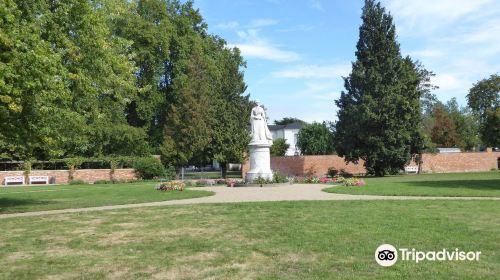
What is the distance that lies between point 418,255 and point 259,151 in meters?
20.2

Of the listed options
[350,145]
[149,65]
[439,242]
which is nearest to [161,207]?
[439,242]

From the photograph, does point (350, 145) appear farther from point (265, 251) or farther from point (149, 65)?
point (265, 251)

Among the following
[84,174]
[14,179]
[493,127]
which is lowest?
[14,179]

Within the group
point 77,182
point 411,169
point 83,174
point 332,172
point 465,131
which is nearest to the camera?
point 77,182

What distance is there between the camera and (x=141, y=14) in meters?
49.7

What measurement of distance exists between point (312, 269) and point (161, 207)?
9.13 m

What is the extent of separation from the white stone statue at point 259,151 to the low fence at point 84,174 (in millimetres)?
18406

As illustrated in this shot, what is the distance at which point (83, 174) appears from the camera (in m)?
42.1

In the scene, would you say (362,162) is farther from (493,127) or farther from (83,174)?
(83,174)

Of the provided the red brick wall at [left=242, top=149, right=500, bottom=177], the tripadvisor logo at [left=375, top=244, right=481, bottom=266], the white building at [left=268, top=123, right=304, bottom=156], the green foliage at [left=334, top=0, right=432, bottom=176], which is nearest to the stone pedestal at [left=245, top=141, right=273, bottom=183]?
the green foliage at [left=334, top=0, right=432, bottom=176]

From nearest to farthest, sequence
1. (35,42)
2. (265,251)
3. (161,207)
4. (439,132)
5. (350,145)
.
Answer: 1. (265,251)
2. (35,42)
3. (161,207)
4. (350,145)
5. (439,132)

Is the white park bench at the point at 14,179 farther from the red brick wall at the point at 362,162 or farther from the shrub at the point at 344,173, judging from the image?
the shrub at the point at 344,173

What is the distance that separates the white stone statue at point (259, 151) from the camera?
26969 mm

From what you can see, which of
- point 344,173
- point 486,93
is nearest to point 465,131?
point 486,93
